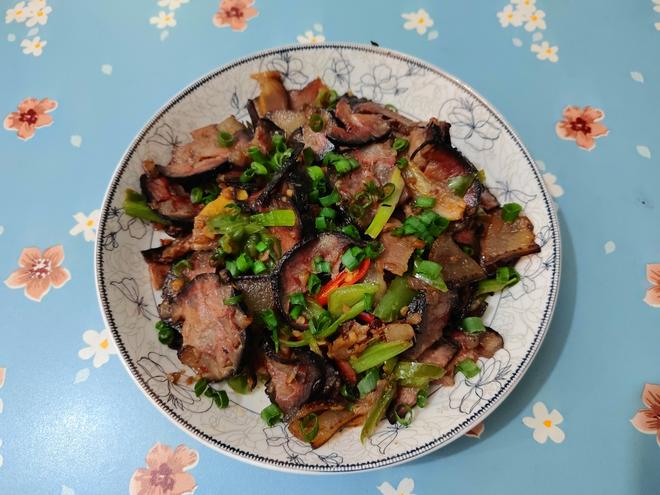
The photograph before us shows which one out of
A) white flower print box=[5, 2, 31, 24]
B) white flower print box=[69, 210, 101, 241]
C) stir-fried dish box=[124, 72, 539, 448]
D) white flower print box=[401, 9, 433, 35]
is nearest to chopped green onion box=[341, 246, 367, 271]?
stir-fried dish box=[124, 72, 539, 448]

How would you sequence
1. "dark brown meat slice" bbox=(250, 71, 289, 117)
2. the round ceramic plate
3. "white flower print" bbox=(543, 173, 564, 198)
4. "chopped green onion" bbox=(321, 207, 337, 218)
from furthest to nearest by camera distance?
"white flower print" bbox=(543, 173, 564, 198)
"dark brown meat slice" bbox=(250, 71, 289, 117)
"chopped green onion" bbox=(321, 207, 337, 218)
the round ceramic plate

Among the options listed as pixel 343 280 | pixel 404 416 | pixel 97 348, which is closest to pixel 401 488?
pixel 404 416

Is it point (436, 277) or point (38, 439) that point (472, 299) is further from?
point (38, 439)

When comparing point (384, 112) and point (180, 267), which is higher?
point (384, 112)

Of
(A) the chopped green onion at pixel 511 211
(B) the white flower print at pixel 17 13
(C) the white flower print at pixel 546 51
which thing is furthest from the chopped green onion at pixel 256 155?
(B) the white flower print at pixel 17 13

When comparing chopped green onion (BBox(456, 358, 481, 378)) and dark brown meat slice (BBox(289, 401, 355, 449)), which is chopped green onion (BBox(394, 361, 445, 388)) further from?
dark brown meat slice (BBox(289, 401, 355, 449))

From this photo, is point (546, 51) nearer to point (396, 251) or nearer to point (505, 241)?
point (505, 241)
